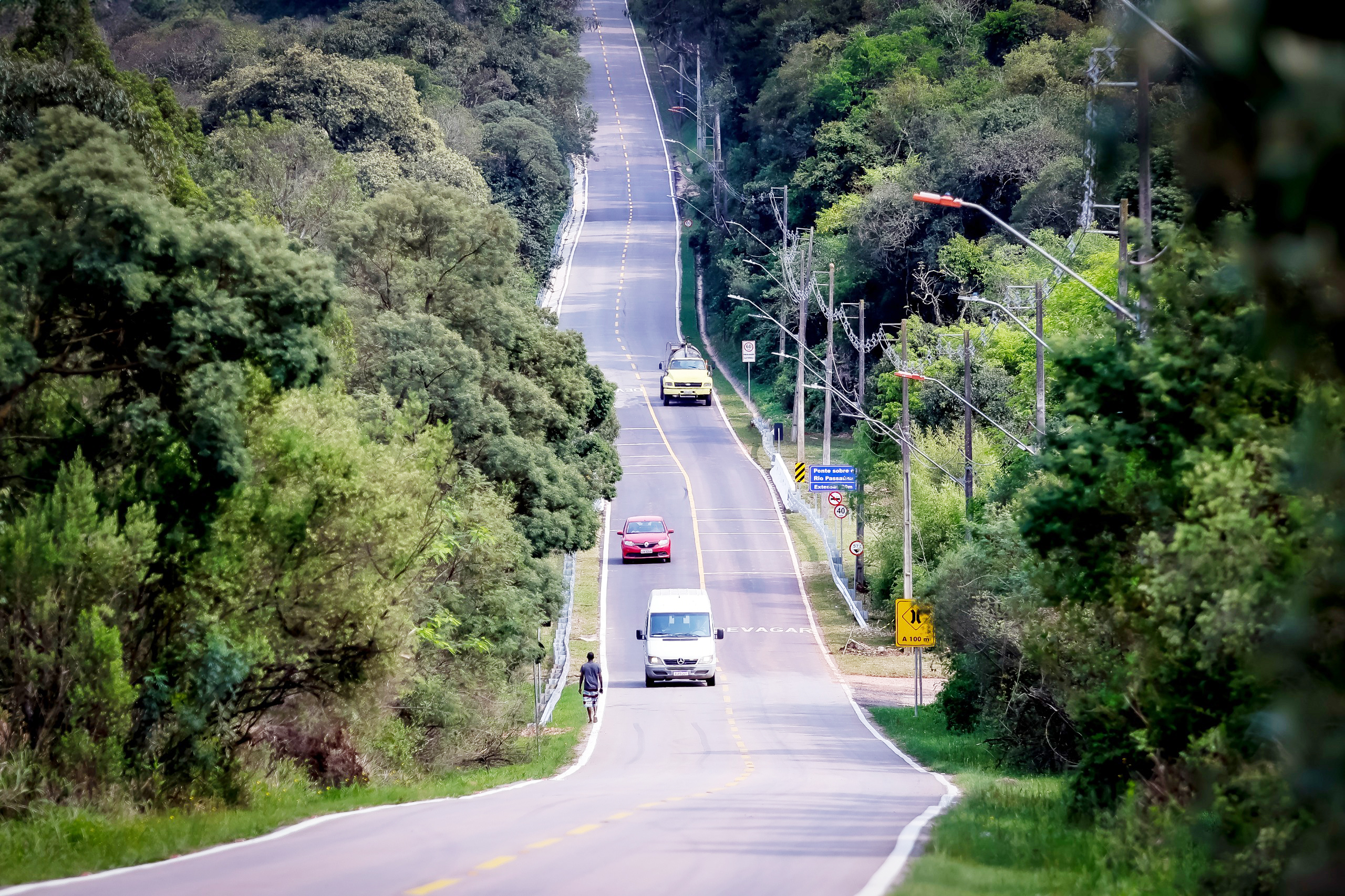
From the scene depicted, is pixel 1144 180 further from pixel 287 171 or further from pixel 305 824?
pixel 287 171

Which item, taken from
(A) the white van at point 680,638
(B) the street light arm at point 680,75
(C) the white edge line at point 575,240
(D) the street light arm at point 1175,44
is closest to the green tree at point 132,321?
(D) the street light arm at point 1175,44

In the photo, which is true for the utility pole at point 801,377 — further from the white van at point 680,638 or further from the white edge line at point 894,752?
the white van at point 680,638

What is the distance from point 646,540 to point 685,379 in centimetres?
2366

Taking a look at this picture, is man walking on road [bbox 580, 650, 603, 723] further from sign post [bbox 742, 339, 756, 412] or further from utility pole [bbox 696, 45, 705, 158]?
utility pole [bbox 696, 45, 705, 158]

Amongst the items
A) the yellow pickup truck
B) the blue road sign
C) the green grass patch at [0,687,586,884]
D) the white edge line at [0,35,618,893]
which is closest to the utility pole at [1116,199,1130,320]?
the white edge line at [0,35,618,893]

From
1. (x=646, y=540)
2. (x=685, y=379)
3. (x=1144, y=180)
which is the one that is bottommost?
(x=646, y=540)

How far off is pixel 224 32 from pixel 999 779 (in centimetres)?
A: 7680

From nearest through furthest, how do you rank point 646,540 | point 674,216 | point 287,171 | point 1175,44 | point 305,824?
1. point 1175,44
2. point 305,824
3. point 646,540
4. point 287,171
5. point 674,216

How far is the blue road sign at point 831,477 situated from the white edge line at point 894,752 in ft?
14.0

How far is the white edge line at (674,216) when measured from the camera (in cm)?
9725

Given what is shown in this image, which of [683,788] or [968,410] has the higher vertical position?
[968,410]

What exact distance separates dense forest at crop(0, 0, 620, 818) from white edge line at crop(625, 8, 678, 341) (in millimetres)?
57767

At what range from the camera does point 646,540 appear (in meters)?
53.9

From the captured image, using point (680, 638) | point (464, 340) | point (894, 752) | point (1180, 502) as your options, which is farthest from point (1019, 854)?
point (464, 340)
